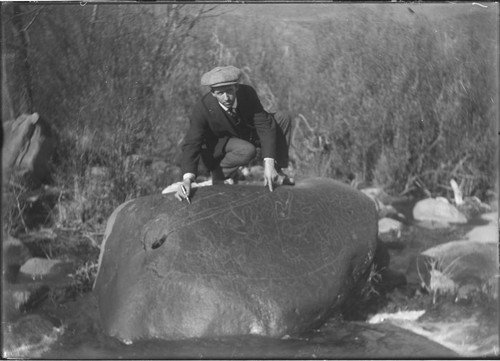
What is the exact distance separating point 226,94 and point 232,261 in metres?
0.90

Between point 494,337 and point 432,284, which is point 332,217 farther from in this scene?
point 494,337

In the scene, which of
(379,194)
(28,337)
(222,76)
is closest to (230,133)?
(222,76)

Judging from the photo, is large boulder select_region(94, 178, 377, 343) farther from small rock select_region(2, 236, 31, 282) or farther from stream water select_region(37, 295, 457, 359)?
small rock select_region(2, 236, 31, 282)

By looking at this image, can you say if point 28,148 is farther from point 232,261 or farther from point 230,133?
point 232,261

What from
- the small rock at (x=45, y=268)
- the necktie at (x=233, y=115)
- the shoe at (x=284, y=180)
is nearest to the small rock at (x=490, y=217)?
the shoe at (x=284, y=180)

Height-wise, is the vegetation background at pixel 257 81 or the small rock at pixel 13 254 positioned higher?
the vegetation background at pixel 257 81

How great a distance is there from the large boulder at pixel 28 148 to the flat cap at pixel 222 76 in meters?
0.90

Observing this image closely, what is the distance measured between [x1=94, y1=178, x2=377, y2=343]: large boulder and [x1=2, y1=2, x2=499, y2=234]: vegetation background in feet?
1.09

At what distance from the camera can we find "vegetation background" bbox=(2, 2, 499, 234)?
4.39 m

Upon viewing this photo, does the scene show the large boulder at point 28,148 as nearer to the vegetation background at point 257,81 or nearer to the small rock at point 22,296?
the vegetation background at point 257,81

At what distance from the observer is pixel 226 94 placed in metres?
4.36

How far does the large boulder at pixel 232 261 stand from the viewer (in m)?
4.02

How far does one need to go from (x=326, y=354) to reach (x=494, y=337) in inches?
36.3

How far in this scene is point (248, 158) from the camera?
461 cm
